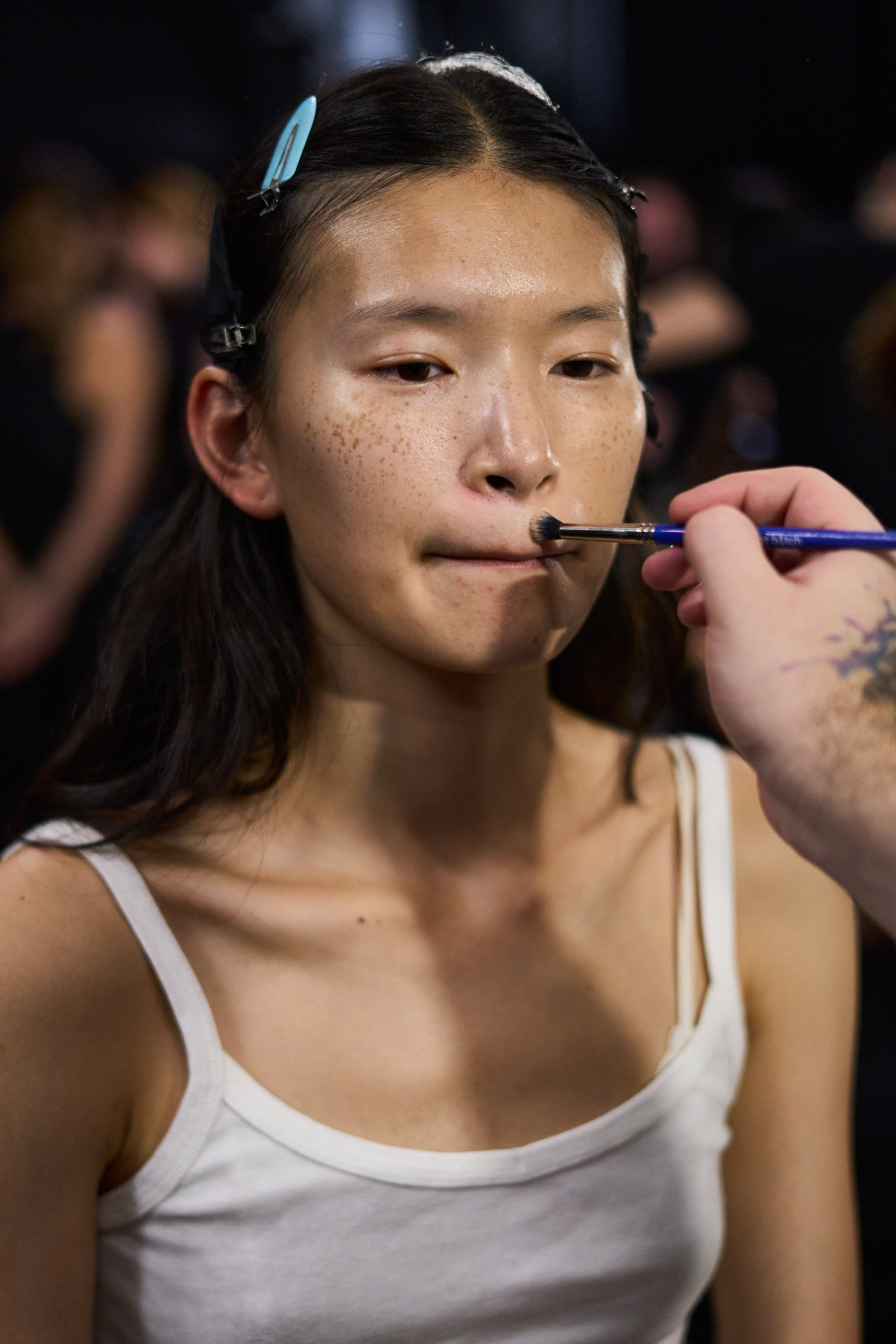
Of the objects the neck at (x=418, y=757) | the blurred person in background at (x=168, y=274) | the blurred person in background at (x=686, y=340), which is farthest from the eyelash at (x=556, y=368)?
the blurred person in background at (x=168, y=274)

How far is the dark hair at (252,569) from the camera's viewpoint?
3.01 ft

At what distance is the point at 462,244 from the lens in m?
0.86

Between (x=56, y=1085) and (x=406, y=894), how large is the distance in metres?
0.33

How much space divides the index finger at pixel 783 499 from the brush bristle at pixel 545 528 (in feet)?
0.33

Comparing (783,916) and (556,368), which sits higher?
(556,368)

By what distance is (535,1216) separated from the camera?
93 centimetres

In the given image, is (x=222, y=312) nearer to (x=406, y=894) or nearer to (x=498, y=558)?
(x=498, y=558)

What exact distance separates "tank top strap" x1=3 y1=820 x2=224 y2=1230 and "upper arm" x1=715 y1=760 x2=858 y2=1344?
1.64 ft

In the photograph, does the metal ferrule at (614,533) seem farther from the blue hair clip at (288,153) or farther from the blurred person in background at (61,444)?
the blurred person in background at (61,444)

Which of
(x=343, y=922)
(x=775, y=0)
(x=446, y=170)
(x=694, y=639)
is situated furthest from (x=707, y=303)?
(x=343, y=922)

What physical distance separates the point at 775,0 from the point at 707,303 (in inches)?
41.7

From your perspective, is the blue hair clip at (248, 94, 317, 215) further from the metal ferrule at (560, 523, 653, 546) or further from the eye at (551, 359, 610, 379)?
the metal ferrule at (560, 523, 653, 546)

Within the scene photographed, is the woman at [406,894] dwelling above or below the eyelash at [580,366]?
below

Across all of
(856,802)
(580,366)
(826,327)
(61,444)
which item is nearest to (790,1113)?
(856,802)
